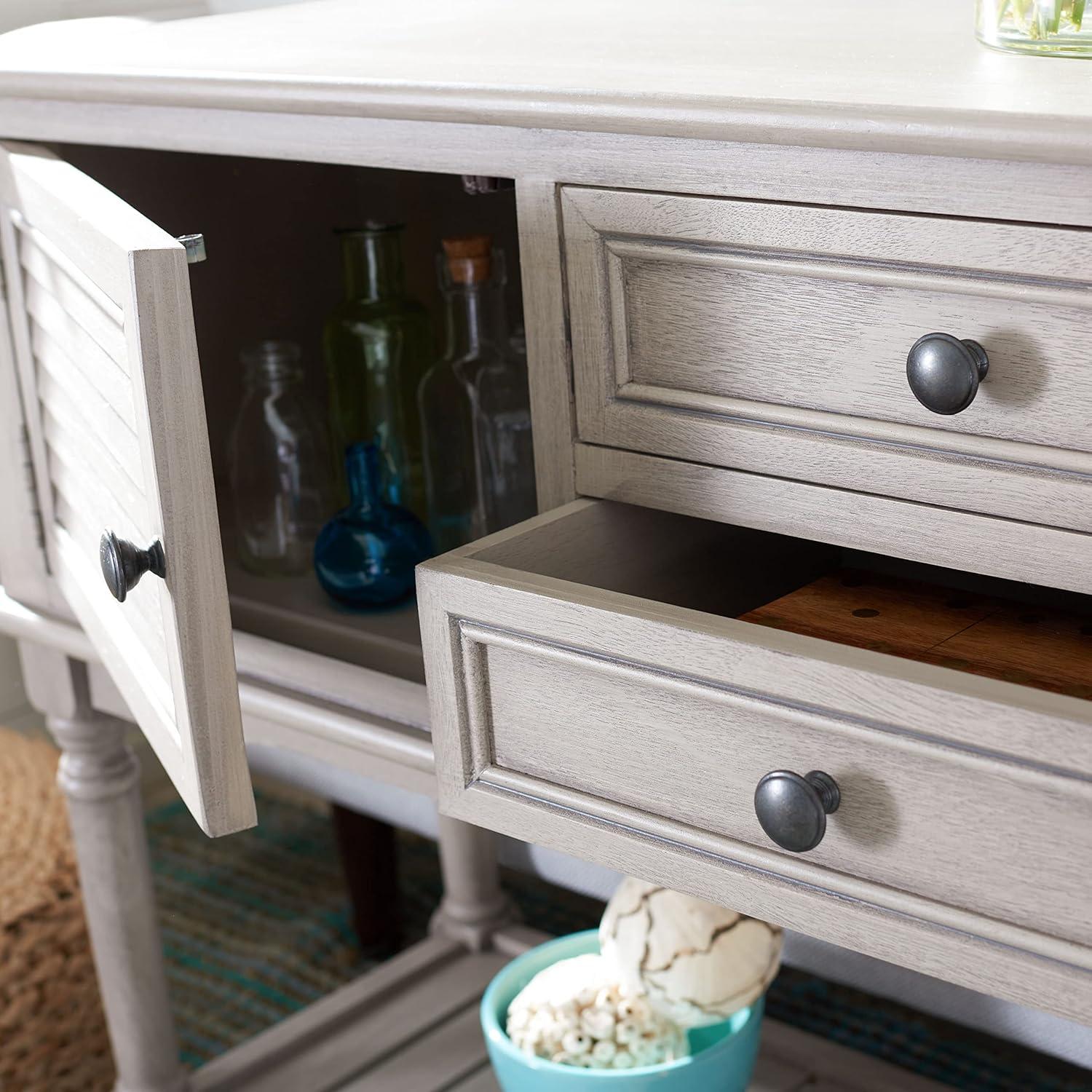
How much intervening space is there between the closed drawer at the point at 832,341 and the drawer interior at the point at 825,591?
57mm

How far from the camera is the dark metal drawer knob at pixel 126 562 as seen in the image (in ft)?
1.87

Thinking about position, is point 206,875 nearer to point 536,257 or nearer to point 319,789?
point 319,789

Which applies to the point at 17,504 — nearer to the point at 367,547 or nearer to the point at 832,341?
the point at 367,547

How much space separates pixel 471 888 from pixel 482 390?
24.7 inches

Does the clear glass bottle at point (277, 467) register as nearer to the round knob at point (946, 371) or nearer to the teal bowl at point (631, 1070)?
the teal bowl at point (631, 1070)

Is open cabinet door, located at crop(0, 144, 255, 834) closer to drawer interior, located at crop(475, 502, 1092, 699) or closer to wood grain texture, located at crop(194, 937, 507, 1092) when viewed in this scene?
drawer interior, located at crop(475, 502, 1092, 699)

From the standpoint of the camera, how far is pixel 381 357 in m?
0.99

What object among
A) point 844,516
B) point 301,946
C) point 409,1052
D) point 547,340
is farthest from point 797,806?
point 301,946

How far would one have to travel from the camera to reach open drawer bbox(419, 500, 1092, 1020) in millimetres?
470

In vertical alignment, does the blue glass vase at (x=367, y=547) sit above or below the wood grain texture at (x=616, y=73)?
below

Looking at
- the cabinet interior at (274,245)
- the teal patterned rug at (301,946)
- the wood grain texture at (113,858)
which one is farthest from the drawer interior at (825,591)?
the teal patterned rug at (301,946)

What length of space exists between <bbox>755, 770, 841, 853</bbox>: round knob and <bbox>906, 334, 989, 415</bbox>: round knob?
14cm

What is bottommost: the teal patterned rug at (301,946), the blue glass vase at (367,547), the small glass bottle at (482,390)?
the teal patterned rug at (301,946)

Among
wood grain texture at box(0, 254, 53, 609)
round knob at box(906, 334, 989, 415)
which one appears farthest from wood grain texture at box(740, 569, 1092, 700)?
wood grain texture at box(0, 254, 53, 609)
